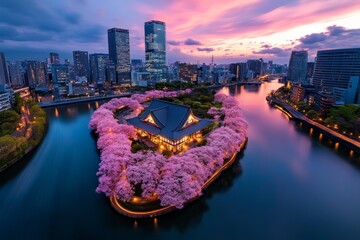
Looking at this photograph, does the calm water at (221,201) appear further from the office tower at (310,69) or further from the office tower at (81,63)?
the office tower at (310,69)

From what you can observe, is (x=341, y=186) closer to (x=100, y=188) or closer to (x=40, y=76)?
(x=100, y=188)

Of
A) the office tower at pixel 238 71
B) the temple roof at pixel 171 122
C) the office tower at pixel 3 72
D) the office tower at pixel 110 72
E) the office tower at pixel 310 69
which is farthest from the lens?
the office tower at pixel 238 71

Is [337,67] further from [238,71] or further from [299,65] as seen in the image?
[238,71]

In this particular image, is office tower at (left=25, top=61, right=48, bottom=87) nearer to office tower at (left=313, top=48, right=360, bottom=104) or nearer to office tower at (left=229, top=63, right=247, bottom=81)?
office tower at (left=313, top=48, right=360, bottom=104)

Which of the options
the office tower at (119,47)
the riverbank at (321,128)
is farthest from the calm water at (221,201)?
the office tower at (119,47)

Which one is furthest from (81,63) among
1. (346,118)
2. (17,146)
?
(346,118)

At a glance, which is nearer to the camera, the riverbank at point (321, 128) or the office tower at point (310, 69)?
the riverbank at point (321, 128)

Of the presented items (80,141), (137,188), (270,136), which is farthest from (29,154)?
(270,136)
